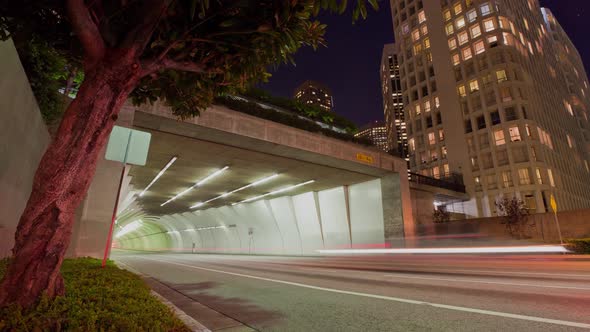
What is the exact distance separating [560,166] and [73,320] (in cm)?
6522

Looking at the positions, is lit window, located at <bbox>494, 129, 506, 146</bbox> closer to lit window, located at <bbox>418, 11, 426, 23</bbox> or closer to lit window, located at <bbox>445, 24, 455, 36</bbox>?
lit window, located at <bbox>445, 24, 455, 36</bbox>

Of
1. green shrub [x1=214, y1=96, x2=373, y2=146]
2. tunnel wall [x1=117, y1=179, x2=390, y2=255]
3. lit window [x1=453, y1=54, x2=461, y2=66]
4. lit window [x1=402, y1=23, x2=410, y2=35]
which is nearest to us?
green shrub [x1=214, y1=96, x2=373, y2=146]

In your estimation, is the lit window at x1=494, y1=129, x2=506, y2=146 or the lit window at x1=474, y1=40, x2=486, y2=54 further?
the lit window at x1=474, y1=40, x2=486, y2=54

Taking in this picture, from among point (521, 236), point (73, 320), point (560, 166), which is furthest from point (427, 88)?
point (73, 320)

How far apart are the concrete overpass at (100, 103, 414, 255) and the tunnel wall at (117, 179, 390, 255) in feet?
0.31

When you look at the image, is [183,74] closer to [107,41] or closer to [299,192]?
[107,41]

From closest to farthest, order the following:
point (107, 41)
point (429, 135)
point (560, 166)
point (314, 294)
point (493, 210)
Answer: point (107, 41)
point (314, 294)
point (493, 210)
point (560, 166)
point (429, 135)

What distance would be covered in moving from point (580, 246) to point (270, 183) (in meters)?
20.6

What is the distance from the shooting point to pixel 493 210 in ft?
150

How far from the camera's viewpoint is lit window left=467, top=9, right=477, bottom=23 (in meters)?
56.2

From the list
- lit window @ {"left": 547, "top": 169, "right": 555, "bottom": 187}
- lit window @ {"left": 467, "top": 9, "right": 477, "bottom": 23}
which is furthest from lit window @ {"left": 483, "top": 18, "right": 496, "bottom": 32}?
lit window @ {"left": 547, "top": 169, "right": 555, "bottom": 187}

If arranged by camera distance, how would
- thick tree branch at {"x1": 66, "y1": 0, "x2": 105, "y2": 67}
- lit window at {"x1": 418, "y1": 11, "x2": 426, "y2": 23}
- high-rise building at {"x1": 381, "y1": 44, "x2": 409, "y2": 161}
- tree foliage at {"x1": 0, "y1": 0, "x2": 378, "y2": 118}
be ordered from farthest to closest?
high-rise building at {"x1": 381, "y1": 44, "x2": 409, "y2": 161}, lit window at {"x1": 418, "y1": 11, "x2": 426, "y2": 23}, tree foliage at {"x1": 0, "y1": 0, "x2": 378, "y2": 118}, thick tree branch at {"x1": 66, "y1": 0, "x2": 105, "y2": 67}

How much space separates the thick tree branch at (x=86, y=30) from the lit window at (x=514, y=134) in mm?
56573

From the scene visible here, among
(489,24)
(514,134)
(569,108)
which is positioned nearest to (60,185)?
(514,134)
